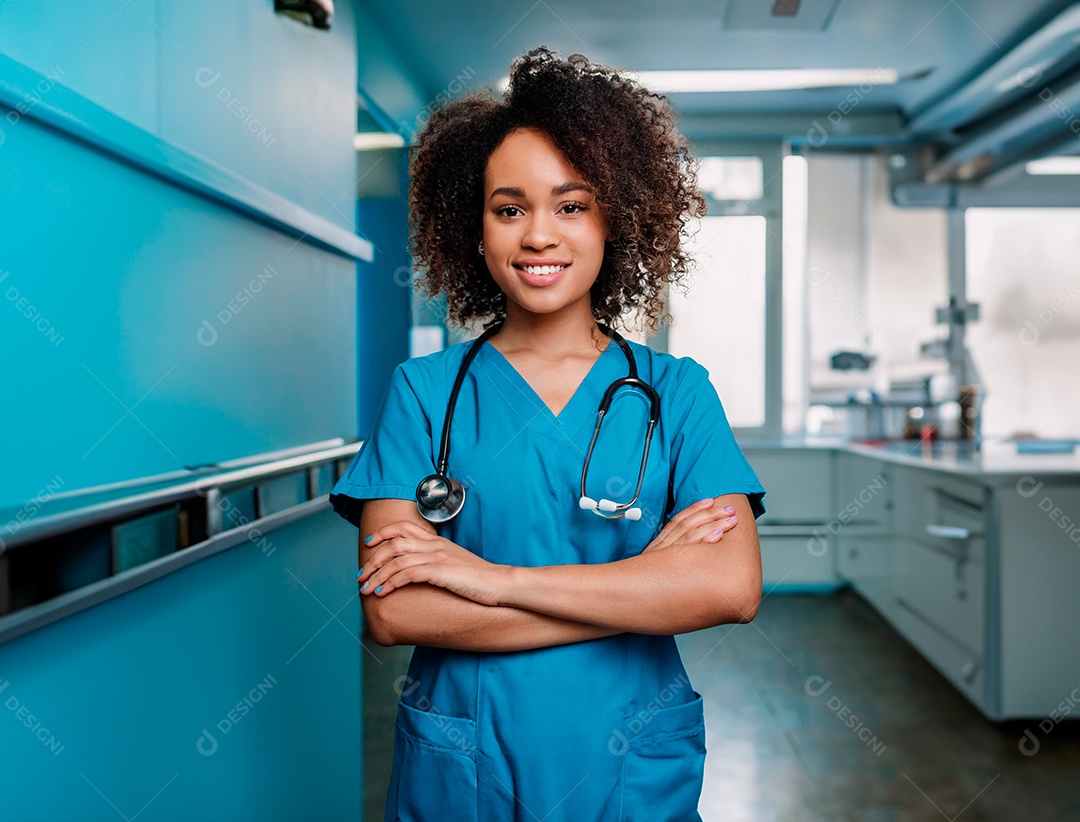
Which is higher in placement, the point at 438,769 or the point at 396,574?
the point at 396,574

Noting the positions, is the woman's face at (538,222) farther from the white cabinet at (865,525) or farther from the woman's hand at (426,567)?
the white cabinet at (865,525)

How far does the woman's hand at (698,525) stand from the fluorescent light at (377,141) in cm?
322

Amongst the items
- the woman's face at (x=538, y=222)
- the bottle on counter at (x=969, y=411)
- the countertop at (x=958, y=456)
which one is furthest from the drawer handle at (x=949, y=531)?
the woman's face at (x=538, y=222)

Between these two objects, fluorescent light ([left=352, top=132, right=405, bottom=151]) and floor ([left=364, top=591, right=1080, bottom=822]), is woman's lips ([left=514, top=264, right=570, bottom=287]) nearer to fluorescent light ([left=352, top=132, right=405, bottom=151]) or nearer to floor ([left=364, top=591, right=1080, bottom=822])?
floor ([left=364, top=591, right=1080, bottom=822])

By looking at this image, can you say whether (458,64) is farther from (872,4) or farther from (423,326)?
(872,4)

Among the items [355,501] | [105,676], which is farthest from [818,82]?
[105,676]

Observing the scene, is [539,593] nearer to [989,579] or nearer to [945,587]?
[989,579]

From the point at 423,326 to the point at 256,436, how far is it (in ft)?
10.5

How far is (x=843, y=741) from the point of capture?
2891mm

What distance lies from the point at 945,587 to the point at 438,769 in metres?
2.89

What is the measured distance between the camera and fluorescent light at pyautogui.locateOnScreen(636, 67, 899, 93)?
14.5 feet

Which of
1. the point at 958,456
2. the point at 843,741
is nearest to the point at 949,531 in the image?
the point at 958,456

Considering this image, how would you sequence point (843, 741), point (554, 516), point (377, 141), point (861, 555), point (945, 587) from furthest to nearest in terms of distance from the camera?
point (861, 555) < point (377, 141) < point (945, 587) < point (843, 741) < point (554, 516)

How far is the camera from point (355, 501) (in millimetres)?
1126
